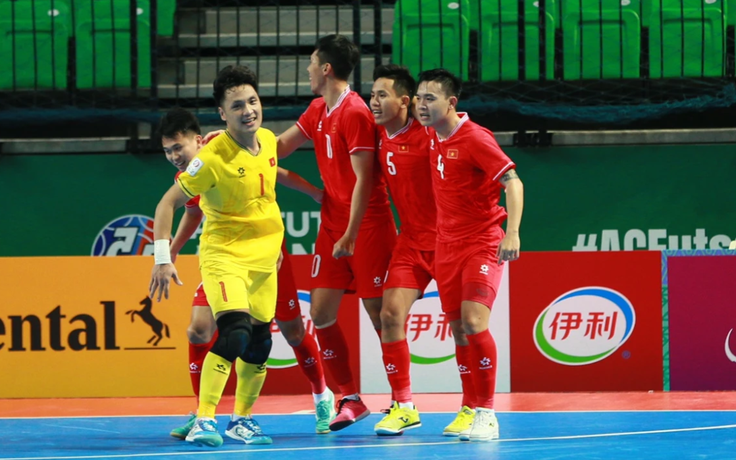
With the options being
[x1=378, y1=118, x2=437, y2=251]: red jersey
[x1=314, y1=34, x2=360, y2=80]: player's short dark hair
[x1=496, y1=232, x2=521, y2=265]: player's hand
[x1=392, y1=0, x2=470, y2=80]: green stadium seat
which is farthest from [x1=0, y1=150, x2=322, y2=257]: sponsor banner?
[x1=496, y1=232, x2=521, y2=265]: player's hand

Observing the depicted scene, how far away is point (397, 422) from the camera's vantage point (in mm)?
5785

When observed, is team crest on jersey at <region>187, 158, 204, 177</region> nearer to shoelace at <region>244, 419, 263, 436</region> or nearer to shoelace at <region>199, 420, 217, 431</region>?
shoelace at <region>199, 420, 217, 431</region>

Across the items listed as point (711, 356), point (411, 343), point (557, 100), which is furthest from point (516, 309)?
point (557, 100)

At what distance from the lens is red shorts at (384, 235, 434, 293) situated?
19.2 ft

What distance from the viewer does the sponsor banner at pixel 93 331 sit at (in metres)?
7.73

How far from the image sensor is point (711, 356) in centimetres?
761

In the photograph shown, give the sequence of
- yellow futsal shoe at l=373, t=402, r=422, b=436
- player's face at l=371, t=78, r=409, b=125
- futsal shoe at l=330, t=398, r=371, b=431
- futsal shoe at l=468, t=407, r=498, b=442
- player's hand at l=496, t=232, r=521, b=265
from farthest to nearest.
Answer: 1. futsal shoe at l=330, t=398, r=371, b=431
2. player's face at l=371, t=78, r=409, b=125
3. yellow futsal shoe at l=373, t=402, r=422, b=436
4. futsal shoe at l=468, t=407, r=498, b=442
5. player's hand at l=496, t=232, r=521, b=265

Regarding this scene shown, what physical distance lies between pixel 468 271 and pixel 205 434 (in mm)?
1661

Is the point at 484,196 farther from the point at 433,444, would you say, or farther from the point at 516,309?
the point at 516,309

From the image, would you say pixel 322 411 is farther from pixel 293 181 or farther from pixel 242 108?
A: pixel 242 108

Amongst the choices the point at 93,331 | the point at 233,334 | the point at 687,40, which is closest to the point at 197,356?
the point at 233,334

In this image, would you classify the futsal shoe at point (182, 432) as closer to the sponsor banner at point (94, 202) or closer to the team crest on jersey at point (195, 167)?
the team crest on jersey at point (195, 167)

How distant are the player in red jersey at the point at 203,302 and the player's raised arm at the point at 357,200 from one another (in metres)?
0.44

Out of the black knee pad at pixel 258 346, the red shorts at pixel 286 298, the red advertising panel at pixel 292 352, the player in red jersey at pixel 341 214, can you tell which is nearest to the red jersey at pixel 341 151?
the player in red jersey at pixel 341 214
